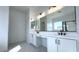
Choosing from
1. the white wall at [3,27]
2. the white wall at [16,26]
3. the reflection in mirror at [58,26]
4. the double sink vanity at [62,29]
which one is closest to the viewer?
the double sink vanity at [62,29]

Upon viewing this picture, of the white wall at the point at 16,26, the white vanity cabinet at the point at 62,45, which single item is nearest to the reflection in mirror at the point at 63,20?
the white vanity cabinet at the point at 62,45

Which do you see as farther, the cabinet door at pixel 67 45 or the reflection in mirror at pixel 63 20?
the reflection in mirror at pixel 63 20

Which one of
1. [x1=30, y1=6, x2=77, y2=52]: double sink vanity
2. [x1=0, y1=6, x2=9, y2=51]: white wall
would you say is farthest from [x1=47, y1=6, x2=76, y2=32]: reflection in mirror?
[x1=0, y1=6, x2=9, y2=51]: white wall

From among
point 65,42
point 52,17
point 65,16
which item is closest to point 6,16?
point 52,17

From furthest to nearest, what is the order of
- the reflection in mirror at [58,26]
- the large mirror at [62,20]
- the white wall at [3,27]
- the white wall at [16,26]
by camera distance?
1. the white wall at [16,26]
2. the white wall at [3,27]
3. the reflection in mirror at [58,26]
4. the large mirror at [62,20]

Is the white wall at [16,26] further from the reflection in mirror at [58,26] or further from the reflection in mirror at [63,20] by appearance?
the reflection in mirror at [58,26]

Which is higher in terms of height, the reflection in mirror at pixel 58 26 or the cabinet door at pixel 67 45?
the reflection in mirror at pixel 58 26

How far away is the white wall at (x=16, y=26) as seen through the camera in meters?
6.35

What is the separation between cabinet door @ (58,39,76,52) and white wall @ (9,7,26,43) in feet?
14.8

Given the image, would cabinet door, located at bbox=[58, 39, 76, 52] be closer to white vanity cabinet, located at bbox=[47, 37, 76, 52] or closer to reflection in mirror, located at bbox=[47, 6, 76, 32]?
white vanity cabinet, located at bbox=[47, 37, 76, 52]

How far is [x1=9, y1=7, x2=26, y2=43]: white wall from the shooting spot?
250 inches

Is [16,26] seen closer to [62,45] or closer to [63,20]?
[63,20]

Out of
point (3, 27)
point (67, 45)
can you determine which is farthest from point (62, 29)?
A: point (3, 27)

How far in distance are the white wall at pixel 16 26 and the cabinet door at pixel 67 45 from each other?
178 inches
